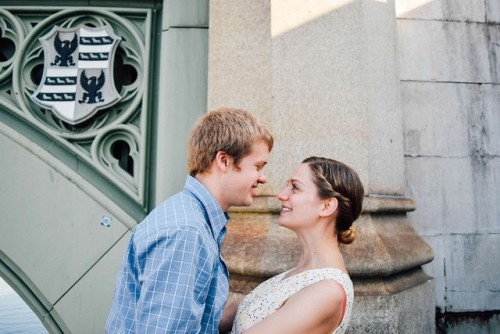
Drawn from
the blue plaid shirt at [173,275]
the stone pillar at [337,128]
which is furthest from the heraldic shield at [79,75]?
the blue plaid shirt at [173,275]

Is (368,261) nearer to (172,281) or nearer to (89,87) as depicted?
(172,281)

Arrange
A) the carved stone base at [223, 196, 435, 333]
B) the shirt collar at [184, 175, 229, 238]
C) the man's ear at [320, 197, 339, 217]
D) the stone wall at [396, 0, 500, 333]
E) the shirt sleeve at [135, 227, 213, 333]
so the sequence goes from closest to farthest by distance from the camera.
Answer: the shirt sleeve at [135, 227, 213, 333] → the shirt collar at [184, 175, 229, 238] → the man's ear at [320, 197, 339, 217] → the carved stone base at [223, 196, 435, 333] → the stone wall at [396, 0, 500, 333]

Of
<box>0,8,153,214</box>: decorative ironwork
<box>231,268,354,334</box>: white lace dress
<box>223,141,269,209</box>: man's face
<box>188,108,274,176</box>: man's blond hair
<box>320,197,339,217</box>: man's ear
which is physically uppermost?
<box>0,8,153,214</box>: decorative ironwork

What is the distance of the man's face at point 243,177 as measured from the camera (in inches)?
63.3

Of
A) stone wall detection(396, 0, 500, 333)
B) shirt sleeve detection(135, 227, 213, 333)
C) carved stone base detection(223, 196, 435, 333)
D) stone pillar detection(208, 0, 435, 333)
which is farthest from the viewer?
stone wall detection(396, 0, 500, 333)

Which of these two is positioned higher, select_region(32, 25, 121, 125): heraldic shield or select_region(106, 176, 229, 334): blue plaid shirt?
select_region(32, 25, 121, 125): heraldic shield

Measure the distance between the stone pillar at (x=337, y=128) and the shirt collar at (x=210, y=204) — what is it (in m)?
1.00

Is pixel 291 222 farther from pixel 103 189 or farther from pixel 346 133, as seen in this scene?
pixel 103 189

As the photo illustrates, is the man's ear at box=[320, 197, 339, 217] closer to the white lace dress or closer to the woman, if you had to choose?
the woman

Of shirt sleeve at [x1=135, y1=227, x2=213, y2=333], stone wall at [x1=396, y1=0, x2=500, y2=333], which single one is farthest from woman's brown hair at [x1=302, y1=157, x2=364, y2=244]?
stone wall at [x1=396, y1=0, x2=500, y2=333]

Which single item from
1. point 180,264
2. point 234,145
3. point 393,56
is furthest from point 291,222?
point 393,56

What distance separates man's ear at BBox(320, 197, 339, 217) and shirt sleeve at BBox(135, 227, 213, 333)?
2.11 feet

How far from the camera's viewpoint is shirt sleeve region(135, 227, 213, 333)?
1210mm

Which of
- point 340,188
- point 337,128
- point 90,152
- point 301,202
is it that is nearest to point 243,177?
point 301,202
